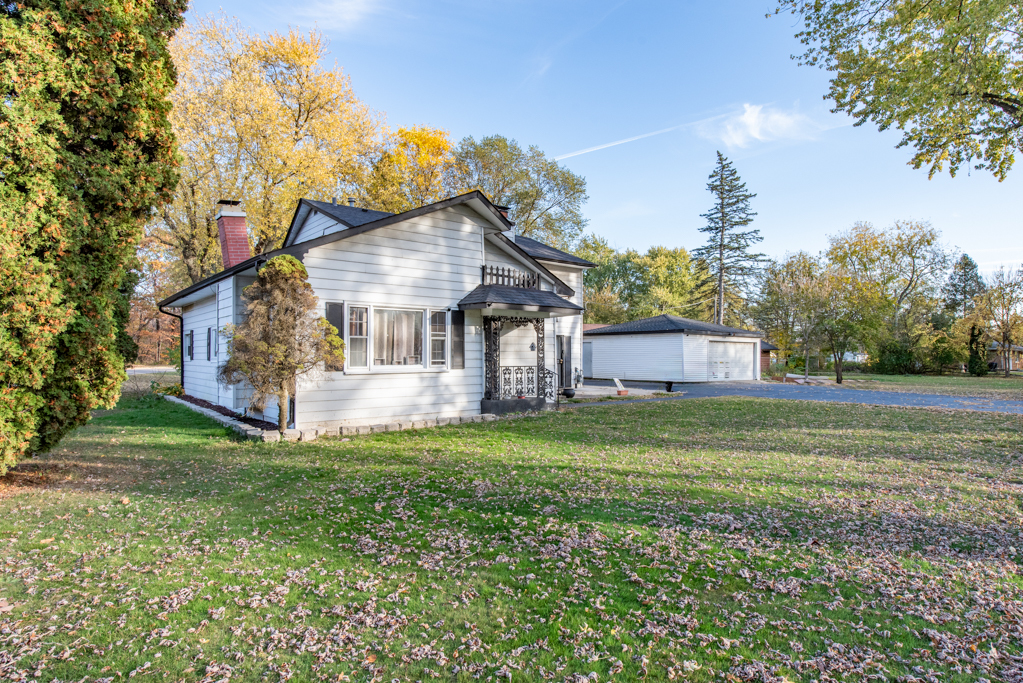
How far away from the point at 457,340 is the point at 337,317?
2.88 metres

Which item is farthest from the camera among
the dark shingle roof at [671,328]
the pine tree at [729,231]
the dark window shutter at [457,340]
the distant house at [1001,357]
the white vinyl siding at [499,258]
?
the pine tree at [729,231]

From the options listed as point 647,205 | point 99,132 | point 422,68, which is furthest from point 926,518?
point 647,205

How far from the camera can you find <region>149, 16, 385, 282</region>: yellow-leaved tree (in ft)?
Answer: 68.3

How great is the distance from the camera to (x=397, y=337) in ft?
37.2

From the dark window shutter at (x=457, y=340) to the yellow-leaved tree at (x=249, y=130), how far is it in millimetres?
13731

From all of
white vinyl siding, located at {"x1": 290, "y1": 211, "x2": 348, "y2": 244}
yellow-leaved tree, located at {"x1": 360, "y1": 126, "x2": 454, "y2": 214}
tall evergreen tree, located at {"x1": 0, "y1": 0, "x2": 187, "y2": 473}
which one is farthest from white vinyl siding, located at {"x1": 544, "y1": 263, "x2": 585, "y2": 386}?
tall evergreen tree, located at {"x1": 0, "y1": 0, "x2": 187, "y2": 473}

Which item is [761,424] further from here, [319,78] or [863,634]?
[319,78]

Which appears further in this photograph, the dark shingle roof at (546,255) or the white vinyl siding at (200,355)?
the dark shingle roof at (546,255)

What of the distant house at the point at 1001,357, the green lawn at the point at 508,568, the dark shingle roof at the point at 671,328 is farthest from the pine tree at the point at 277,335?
the distant house at the point at 1001,357

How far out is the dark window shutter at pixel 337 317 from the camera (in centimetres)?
1021

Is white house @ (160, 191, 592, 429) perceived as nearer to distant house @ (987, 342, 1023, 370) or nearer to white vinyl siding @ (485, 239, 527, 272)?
white vinyl siding @ (485, 239, 527, 272)

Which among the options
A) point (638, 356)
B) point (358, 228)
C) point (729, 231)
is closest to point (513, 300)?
point (358, 228)

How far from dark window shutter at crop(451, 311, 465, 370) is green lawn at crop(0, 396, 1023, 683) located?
4.34 m

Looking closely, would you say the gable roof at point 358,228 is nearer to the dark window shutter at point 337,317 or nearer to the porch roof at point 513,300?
the dark window shutter at point 337,317
